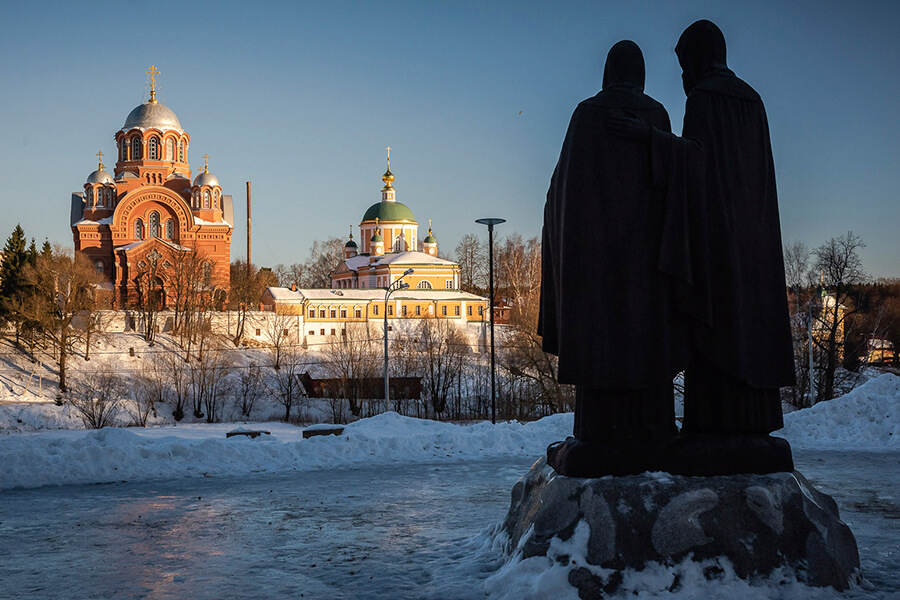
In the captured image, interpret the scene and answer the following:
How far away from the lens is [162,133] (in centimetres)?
5878

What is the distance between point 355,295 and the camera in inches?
2379

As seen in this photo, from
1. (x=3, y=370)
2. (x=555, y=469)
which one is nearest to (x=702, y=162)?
(x=555, y=469)

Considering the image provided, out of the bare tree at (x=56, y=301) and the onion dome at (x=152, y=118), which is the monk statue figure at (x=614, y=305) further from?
the onion dome at (x=152, y=118)

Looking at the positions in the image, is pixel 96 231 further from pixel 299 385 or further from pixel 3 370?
pixel 299 385

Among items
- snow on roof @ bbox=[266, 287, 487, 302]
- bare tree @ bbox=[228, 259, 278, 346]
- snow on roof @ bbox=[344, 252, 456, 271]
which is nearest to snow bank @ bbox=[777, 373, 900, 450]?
bare tree @ bbox=[228, 259, 278, 346]

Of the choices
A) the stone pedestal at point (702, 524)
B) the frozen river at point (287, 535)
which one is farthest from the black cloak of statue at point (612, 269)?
the frozen river at point (287, 535)

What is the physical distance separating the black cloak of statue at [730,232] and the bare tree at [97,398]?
76.4 ft

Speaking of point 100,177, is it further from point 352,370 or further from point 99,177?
point 352,370

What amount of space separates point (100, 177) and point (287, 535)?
187ft

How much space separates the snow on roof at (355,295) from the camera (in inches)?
2308

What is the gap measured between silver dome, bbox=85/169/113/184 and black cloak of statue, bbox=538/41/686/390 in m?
58.4

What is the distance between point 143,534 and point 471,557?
10.0 feet

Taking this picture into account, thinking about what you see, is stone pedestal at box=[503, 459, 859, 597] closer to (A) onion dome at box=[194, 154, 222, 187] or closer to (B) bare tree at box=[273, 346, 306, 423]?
(B) bare tree at box=[273, 346, 306, 423]

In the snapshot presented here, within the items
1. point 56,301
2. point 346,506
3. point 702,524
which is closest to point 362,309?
point 56,301
